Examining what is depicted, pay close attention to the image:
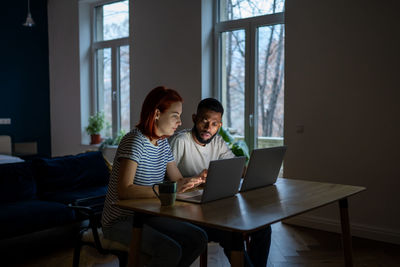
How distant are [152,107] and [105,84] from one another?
477 centimetres

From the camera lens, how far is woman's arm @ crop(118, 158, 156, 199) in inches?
75.9

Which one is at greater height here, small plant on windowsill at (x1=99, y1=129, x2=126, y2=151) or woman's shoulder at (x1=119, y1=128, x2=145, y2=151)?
woman's shoulder at (x1=119, y1=128, x2=145, y2=151)

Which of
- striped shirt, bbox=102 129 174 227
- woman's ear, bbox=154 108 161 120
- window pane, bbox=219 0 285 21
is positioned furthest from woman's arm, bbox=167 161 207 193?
window pane, bbox=219 0 285 21

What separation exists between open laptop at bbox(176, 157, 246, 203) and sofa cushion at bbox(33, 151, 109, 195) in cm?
192

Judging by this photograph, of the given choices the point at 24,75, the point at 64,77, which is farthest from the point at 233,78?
the point at 24,75

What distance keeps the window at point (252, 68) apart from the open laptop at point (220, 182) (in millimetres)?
2648

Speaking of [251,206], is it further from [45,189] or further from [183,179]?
[45,189]

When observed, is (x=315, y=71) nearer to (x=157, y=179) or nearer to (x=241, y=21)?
(x=241, y=21)

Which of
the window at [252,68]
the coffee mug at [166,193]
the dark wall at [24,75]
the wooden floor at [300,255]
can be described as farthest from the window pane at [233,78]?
the dark wall at [24,75]

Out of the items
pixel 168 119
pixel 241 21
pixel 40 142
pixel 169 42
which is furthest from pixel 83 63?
pixel 168 119

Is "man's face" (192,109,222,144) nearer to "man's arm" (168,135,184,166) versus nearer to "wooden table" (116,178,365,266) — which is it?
"man's arm" (168,135,184,166)

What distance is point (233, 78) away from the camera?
4887 mm

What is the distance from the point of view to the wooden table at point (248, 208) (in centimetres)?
154

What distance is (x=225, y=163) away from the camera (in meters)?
1.83
